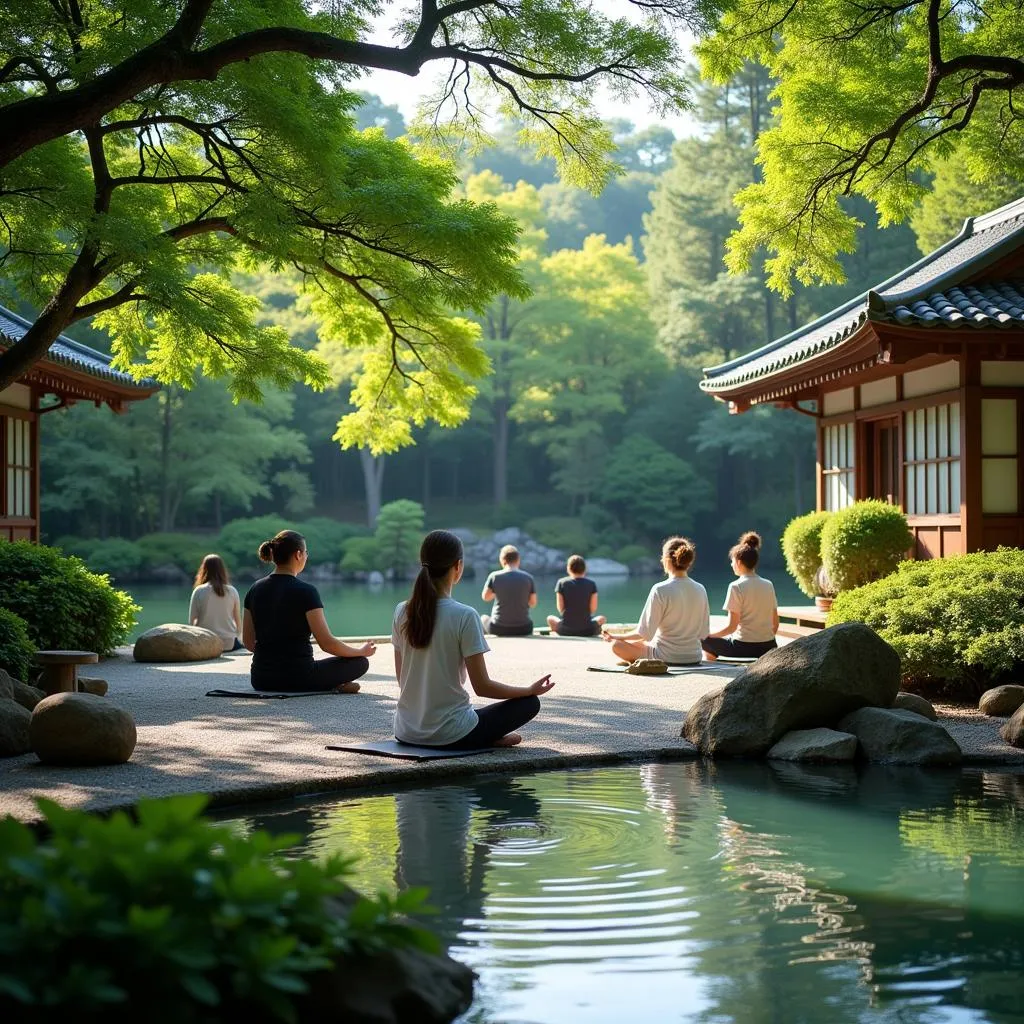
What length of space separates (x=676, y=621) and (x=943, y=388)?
385cm

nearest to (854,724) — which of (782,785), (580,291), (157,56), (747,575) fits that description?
(782,785)

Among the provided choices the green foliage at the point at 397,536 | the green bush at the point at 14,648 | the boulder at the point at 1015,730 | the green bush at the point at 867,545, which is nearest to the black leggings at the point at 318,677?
the green bush at the point at 14,648

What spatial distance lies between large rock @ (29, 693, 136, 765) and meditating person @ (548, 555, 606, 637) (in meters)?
8.34

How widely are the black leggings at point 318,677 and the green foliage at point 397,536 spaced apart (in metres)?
30.0

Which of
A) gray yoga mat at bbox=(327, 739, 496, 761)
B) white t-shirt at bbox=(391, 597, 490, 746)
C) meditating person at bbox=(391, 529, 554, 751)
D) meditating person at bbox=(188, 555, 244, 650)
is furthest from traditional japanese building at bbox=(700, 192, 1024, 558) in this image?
meditating person at bbox=(188, 555, 244, 650)

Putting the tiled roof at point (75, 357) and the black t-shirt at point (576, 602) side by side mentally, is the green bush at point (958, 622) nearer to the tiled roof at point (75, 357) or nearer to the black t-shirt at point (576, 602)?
the black t-shirt at point (576, 602)

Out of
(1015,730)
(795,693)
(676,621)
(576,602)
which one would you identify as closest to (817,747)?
(795,693)

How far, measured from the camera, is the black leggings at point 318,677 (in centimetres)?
934

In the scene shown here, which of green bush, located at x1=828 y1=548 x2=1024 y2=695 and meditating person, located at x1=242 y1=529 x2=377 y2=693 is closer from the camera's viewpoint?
green bush, located at x1=828 y1=548 x2=1024 y2=695

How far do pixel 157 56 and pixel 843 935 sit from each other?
19.2 feet

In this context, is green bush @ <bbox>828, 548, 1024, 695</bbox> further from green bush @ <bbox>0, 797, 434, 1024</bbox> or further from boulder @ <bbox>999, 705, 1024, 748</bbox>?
green bush @ <bbox>0, 797, 434, 1024</bbox>

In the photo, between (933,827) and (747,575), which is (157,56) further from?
(747,575)

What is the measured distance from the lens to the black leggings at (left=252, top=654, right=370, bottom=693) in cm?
934

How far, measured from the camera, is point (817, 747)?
7.11 m
